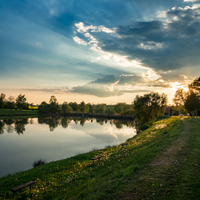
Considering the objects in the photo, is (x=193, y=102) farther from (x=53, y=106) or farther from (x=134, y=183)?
(x=53, y=106)

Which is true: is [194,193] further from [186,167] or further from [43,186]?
[43,186]

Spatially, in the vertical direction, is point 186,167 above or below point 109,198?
above

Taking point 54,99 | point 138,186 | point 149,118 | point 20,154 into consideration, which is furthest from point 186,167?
point 54,99

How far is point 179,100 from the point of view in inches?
3253

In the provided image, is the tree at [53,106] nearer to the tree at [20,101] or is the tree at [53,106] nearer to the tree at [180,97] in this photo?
the tree at [20,101]

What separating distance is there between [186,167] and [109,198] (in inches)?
206

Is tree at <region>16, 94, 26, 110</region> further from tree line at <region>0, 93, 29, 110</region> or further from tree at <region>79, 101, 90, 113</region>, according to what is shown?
tree at <region>79, 101, 90, 113</region>

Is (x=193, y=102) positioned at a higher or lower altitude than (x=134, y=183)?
higher

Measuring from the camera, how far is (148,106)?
57438 millimetres

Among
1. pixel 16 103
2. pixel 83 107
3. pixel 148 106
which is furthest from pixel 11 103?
pixel 148 106

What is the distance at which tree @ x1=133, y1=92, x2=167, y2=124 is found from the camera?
56.7 meters

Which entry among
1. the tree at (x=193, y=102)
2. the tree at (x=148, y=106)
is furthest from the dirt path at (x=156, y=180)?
the tree at (x=193, y=102)

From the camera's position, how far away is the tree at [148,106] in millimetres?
56688

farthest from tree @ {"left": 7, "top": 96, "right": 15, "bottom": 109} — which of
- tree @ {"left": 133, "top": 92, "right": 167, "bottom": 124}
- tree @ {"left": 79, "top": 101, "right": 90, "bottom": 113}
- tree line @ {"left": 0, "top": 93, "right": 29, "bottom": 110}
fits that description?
tree @ {"left": 133, "top": 92, "right": 167, "bottom": 124}
